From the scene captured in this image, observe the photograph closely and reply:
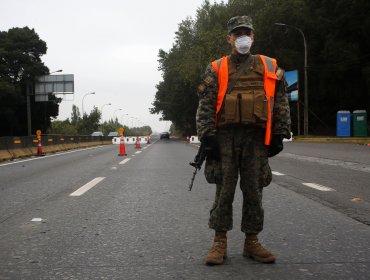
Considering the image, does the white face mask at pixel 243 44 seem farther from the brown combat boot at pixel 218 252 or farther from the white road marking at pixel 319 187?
the white road marking at pixel 319 187

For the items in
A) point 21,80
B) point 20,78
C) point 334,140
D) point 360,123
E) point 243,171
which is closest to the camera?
point 243,171

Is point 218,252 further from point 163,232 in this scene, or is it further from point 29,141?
point 29,141

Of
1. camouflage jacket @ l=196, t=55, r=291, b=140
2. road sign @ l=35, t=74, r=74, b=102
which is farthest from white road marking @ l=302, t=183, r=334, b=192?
road sign @ l=35, t=74, r=74, b=102

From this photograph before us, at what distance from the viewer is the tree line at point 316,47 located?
36656 millimetres

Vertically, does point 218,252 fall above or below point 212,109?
below

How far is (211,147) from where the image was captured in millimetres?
3623

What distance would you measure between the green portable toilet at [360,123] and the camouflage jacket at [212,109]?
3107cm

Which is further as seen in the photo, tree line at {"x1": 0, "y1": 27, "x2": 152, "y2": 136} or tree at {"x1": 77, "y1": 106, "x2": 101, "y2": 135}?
tree at {"x1": 77, "y1": 106, "x2": 101, "y2": 135}

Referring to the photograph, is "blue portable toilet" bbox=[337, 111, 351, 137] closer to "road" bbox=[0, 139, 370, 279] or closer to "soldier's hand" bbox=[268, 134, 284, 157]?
"road" bbox=[0, 139, 370, 279]

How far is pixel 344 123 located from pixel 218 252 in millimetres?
31829

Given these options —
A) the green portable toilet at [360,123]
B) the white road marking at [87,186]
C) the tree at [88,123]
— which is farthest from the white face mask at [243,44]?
the tree at [88,123]

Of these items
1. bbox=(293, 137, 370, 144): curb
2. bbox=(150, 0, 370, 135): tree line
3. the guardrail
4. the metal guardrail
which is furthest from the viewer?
bbox=(150, 0, 370, 135): tree line

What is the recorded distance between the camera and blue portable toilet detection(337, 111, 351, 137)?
33094 millimetres

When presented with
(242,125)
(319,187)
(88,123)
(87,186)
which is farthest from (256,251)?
(88,123)
